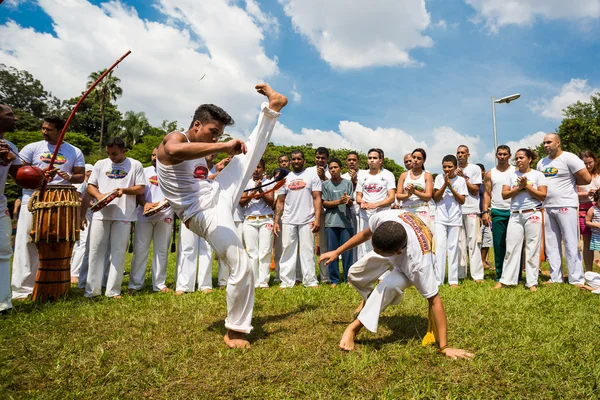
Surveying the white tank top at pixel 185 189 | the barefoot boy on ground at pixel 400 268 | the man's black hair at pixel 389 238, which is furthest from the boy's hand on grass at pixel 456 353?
the white tank top at pixel 185 189

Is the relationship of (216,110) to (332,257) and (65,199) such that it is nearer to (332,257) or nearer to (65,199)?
(332,257)

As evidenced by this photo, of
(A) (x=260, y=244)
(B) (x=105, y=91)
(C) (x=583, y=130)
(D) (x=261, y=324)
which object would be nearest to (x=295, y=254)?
(A) (x=260, y=244)

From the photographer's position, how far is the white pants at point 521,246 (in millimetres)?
6625

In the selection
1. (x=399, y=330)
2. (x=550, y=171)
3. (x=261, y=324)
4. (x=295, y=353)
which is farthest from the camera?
(x=550, y=171)

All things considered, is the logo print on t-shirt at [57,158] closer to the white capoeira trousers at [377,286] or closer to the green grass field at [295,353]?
the green grass field at [295,353]

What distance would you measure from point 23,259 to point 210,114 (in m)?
4.18

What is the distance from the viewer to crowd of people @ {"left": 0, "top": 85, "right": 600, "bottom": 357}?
418 cm

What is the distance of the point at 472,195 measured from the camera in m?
7.85

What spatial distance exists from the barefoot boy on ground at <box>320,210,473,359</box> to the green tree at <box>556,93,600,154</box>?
34.0 metres

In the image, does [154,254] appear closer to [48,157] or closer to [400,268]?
[48,157]

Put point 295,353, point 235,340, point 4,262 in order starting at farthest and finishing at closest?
point 4,262 < point 235,340 < point 295,353

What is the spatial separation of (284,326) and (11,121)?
14.0 ft

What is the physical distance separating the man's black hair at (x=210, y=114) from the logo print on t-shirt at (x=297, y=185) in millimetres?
3475

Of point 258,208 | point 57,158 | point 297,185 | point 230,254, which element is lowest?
point 230,254
